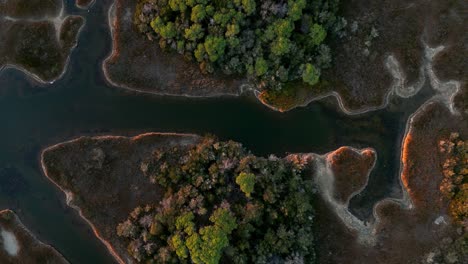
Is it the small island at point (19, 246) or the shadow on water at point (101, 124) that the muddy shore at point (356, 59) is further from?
the small island at point (19, 246)

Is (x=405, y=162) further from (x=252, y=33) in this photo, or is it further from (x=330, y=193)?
(x=252, y=33)

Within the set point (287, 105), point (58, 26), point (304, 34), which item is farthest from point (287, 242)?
point (58, 26)

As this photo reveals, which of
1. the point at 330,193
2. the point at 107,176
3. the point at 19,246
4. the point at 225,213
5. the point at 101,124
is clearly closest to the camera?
the point at 225,213

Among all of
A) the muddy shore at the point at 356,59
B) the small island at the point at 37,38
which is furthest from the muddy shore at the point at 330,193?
the small island at the point at 37,38

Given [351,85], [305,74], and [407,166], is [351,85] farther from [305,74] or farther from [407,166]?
[407,166]

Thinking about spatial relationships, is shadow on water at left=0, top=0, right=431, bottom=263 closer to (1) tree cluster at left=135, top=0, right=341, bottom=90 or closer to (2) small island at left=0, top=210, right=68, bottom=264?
(2) small island at left=0, top=210, right=68, bottom=264

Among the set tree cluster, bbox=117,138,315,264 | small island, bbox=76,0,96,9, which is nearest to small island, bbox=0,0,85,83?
small island, bbox=76,0,96,9

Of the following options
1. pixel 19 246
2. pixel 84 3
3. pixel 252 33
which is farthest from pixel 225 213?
pixel 84 3
